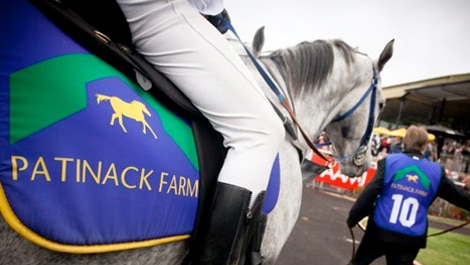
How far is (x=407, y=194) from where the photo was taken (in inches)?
133

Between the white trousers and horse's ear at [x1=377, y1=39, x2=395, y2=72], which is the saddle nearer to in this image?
the white trousers

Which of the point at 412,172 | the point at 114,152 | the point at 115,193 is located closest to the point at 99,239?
the point at 115,193

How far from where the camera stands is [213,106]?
4.00 feet

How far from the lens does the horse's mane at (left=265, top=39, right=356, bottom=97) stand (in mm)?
2178

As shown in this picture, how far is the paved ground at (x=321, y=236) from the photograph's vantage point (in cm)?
493

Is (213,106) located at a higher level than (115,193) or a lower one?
higher

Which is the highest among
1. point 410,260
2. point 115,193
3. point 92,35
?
point 92,35

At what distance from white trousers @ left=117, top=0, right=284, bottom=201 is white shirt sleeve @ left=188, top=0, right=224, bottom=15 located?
0.11 m

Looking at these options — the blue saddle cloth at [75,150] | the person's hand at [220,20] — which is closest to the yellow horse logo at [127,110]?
the blue saddle cloth at [75,150]

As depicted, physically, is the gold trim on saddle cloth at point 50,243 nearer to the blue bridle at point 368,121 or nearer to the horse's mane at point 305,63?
the horse's mane at point 305,63

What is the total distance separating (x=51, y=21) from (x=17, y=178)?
493 mm

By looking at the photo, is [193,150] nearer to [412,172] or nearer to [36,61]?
[36,61]

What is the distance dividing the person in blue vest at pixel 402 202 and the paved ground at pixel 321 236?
4.90ft

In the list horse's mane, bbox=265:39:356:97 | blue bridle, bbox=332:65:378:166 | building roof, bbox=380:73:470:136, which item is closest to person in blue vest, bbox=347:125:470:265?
blue bridle, bbox=332:65:378:166
